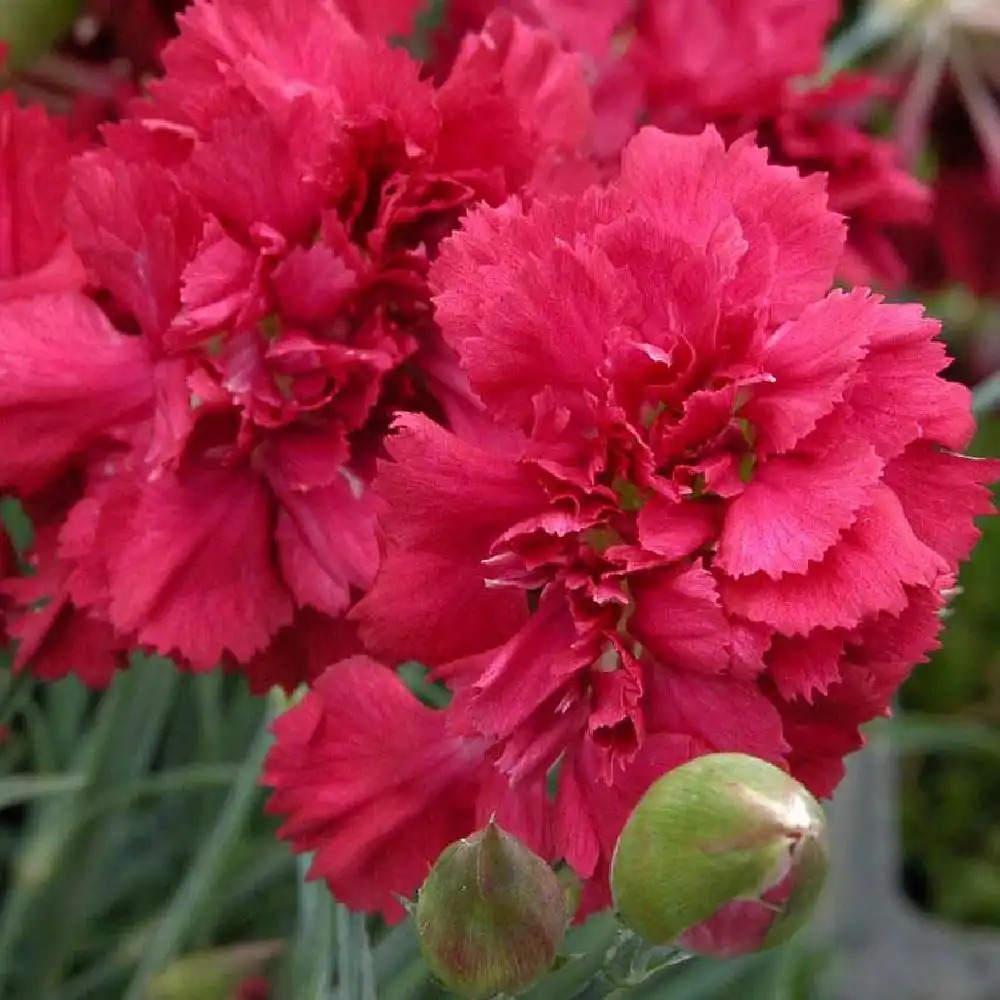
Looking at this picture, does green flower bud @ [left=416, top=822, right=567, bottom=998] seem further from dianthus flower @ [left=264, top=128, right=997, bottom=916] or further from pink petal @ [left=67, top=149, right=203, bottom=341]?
pink petal @ [left=67, top=149, right=203, bottom=341]

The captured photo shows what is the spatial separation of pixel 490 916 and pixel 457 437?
0.31 feet

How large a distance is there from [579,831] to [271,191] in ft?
0.51

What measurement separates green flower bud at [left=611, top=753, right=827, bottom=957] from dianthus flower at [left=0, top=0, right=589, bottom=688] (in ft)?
0.32

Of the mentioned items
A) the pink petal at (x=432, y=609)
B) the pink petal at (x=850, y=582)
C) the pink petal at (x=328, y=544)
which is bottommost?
the pink petal at (x=328, y=544)

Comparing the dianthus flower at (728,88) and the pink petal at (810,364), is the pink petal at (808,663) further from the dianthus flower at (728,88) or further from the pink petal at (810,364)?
the dianthus flower at (728,88)

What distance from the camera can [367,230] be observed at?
31 centimetres

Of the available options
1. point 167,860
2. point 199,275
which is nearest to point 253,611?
point 199,275

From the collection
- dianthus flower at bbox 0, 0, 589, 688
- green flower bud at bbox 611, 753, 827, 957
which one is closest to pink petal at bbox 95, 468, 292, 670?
dianthus flower at bbox 0, 0, 589, 688

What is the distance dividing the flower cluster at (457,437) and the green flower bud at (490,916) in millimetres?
25

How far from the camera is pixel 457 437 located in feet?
0.92

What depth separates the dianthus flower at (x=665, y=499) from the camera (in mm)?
259

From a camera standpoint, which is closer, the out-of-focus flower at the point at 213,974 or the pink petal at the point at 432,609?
the pink petal at the point at 432,609

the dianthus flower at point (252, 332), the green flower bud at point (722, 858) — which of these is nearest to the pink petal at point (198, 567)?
the dianthus flower at point (252, 332)

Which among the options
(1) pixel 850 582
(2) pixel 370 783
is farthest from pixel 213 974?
(1) pixel 850 582
